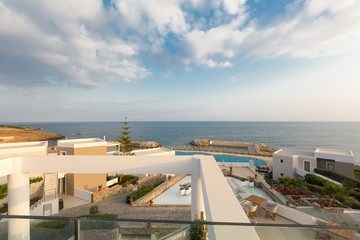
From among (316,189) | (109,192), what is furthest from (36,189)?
(316,189)

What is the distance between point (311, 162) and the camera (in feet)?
47.0

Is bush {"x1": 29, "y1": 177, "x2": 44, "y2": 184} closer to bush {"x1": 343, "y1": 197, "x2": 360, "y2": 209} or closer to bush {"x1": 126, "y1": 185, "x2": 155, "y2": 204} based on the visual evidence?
bush {"x1": 126, "y1": 185, "x2": 155, "y2": 204}

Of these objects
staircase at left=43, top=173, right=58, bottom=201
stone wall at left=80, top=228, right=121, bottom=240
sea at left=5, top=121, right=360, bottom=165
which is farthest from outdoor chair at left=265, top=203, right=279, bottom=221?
sea at left=5, top=121, right=360, bottom=165

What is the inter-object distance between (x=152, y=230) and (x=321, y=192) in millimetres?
12707

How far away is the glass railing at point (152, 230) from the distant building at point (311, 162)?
14998 mm

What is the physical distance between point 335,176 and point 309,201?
5714 mm

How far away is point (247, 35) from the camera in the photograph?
13.0 m

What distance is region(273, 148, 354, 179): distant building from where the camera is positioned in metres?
13.4

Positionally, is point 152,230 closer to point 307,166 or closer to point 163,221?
point 163,221

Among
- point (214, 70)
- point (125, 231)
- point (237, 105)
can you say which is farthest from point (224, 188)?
point (237, 105)

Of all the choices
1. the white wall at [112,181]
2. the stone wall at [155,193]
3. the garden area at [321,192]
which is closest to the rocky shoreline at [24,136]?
the white wall at [112,181]

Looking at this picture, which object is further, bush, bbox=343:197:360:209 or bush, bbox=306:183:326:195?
bush, bbox=306:183:326:195

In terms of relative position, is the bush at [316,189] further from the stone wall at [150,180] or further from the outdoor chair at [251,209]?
the stone wall at [150,180]

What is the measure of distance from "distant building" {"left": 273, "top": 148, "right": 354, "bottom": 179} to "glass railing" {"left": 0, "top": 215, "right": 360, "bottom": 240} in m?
15.0
